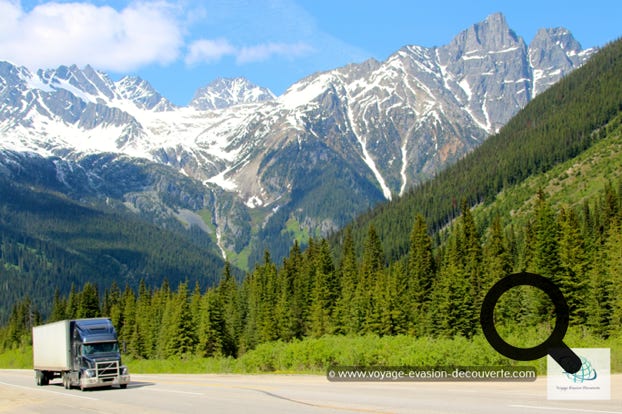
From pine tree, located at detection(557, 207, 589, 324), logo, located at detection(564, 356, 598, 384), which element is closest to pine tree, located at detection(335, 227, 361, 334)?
pine tree, located at detection(557, 207, 589, 324)

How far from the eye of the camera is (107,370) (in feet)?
131

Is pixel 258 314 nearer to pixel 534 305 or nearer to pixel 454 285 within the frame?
pixel 454 285

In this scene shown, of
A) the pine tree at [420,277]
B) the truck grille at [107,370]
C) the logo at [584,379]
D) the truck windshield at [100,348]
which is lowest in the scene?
the truck grille at [107,370]

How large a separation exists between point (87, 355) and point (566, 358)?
84.0ft

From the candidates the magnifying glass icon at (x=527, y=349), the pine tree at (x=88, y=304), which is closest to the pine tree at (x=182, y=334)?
the pine tree at (x=88, y=304)

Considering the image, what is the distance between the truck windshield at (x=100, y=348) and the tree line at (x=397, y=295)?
22.0m

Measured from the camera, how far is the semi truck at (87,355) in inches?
1558

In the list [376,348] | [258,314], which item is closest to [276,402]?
[376,348]

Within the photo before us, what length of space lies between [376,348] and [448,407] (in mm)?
21841

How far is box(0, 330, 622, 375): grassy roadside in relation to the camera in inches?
1512

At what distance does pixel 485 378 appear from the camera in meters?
34.5

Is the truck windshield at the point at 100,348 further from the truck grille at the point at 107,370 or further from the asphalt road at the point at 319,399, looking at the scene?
the asphalt road at the point at 319,399

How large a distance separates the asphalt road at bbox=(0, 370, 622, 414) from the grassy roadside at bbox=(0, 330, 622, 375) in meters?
5.17

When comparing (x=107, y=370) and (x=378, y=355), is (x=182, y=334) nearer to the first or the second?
(x=107, y=370)
